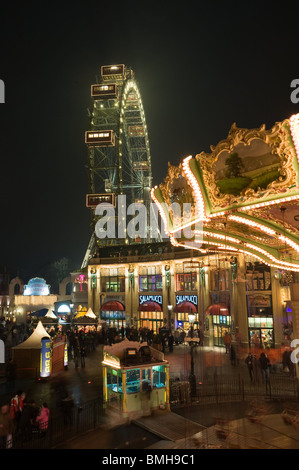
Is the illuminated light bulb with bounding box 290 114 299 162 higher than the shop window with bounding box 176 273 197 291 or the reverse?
higher

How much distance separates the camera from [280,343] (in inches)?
842

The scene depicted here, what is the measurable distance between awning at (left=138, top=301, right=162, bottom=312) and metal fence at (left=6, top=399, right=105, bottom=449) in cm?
1956

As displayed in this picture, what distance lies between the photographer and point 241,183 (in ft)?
24.4

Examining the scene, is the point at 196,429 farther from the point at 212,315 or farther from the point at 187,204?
the point at 212,315

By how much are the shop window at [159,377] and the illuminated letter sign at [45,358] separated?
605cm

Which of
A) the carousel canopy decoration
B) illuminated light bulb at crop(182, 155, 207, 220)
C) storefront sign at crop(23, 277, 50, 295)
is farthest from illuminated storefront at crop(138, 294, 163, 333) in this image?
illuminated light bulb at crop(182, 155, 207, 220)

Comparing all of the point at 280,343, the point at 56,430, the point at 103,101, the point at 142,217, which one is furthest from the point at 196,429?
the point at 103,101

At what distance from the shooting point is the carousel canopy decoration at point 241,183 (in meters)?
6.51

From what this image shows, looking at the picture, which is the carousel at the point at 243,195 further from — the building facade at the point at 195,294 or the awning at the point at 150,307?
the awning at the point at 150,307

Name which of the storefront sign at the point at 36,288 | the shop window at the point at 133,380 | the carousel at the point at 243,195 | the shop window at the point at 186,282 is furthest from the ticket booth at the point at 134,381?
the storefront sign at the point at 36,288

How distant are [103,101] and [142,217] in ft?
50.5

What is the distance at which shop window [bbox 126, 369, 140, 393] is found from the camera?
11.0 meters

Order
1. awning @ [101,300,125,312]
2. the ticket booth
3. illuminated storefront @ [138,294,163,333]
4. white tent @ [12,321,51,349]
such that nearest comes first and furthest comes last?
the ticket booth
white tent @ [12,321,51,349]
illuminated storefront @ [138,294,163,333]
awning @ [101,300,125,312]

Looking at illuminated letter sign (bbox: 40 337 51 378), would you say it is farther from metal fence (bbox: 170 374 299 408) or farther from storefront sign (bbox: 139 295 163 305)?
storefront sign (bbox: 139 295 163 305)
